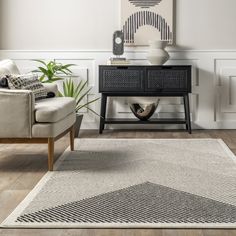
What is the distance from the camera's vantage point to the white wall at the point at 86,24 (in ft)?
17.4

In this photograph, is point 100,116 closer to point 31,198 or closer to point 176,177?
point 176,177

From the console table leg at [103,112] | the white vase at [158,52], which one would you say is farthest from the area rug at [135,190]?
the white vase at [158,52]

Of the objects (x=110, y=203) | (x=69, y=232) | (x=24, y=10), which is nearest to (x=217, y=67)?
(x=24, y=10)

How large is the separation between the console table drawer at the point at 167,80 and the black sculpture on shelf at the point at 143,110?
0.72 feet

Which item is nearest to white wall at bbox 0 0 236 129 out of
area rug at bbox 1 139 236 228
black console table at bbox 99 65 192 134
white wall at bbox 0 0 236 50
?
white wall at bbox 0 0 236 50

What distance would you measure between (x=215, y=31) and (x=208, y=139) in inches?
48.8

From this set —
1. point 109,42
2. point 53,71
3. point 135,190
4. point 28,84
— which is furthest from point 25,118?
point 109,42

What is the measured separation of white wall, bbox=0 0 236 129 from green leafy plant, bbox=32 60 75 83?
10cm

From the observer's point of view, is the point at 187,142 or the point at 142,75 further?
the point at 142,75

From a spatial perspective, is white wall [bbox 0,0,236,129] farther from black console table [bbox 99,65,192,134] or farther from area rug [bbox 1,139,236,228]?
area rug [bbox 1,139,236,228]

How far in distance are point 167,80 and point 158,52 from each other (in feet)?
0.96

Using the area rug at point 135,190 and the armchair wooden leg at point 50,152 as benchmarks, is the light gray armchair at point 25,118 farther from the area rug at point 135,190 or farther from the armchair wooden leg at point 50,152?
the area rug at point 135,190

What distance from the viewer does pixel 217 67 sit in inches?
211

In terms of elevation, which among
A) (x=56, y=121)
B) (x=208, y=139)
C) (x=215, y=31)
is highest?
(x=215, y=31)
